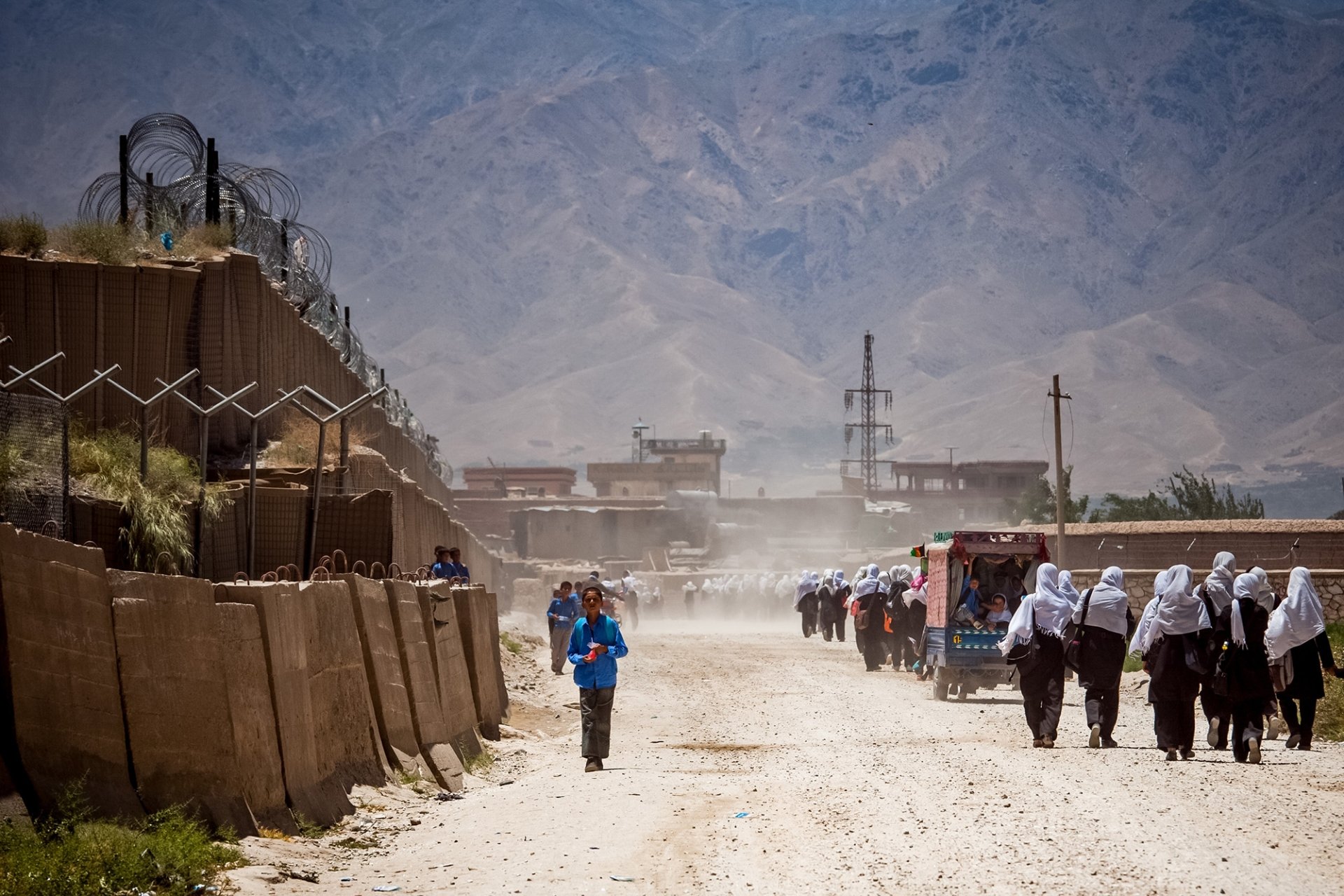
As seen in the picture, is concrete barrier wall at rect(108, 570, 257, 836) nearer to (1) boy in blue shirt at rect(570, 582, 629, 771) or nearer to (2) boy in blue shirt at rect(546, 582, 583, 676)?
(1) boy in blue shirt at rect(570, 582, 629, 771)

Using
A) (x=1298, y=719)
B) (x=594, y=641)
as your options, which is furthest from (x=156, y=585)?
(x=1298, y=719)

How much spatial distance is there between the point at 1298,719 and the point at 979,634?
250 inches

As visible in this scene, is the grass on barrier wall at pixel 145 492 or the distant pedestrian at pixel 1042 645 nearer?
the distant pedestrian at pixel 1042 645

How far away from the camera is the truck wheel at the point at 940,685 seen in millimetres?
21562

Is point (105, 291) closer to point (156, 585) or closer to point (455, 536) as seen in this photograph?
point (156, 585)

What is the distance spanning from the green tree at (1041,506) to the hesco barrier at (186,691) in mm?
61405

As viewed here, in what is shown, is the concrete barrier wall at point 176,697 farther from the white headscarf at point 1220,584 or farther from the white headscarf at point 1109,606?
the white headscarf at point 1220,584

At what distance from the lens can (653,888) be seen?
8500mm

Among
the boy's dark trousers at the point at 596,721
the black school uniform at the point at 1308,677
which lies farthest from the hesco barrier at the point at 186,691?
the black school uniform at the point at 1308,677

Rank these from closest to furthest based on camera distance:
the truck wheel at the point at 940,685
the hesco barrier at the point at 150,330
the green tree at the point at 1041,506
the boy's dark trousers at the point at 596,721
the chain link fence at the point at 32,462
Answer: the chain link fence at the point at 32,462 → the boy's dark trousers at the point at 596,721 → the hesco barrier at the point at 150,330 → the truck wheel at the point at 940,685 → the green tree at the point at 1041,506

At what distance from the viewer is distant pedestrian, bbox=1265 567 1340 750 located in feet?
48.1

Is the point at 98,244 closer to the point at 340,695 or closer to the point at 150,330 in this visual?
the point at 150,330

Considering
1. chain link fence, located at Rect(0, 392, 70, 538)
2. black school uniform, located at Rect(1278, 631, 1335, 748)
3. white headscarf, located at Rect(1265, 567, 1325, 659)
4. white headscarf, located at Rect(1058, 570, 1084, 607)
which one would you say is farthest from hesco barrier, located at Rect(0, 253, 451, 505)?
black school uniform, located at Rect(1278, 631, 1335, 748)

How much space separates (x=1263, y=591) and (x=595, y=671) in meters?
5.76
